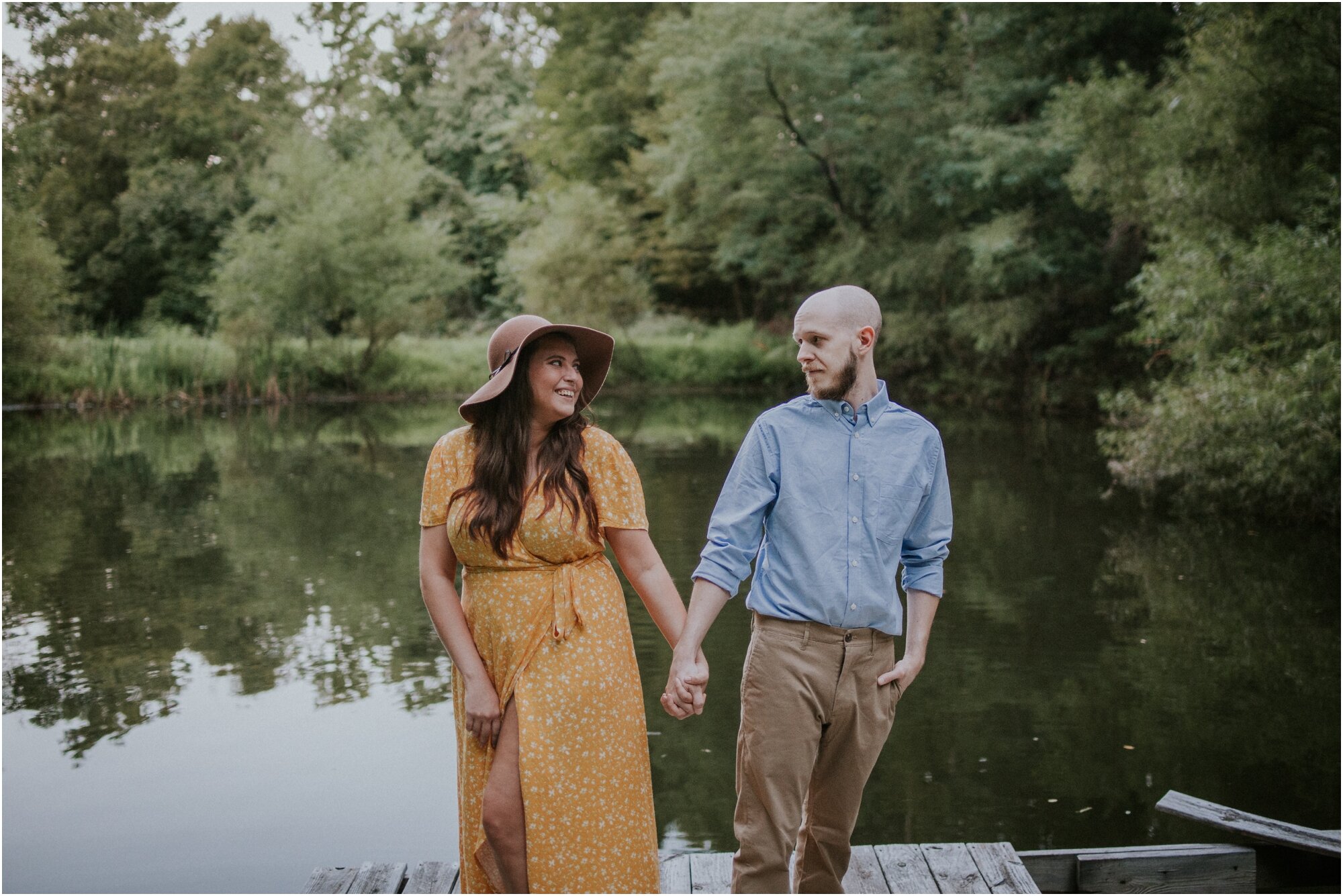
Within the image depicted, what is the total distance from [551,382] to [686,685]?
2.40 feet

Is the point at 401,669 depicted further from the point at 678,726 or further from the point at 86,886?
the point at 86,886

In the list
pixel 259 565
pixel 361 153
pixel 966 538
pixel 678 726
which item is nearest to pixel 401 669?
pixel 678 726

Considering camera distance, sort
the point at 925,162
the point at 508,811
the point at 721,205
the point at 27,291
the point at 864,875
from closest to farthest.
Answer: the point at 508,811
the point at 864,875
the point at 27,291
the point at 925,162
the point at 721,205

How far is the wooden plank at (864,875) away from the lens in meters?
3.41

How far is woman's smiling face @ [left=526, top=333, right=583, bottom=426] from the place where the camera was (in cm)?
274

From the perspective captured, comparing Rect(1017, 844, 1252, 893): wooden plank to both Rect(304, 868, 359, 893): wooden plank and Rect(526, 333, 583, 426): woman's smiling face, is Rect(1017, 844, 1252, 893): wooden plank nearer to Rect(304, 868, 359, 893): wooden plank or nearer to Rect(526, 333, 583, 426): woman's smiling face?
Rect(304, 868, 359, 893): wooden plank

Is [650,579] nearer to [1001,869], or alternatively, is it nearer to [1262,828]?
[1001,869]

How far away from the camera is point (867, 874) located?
3.50 metres

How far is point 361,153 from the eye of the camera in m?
40.7

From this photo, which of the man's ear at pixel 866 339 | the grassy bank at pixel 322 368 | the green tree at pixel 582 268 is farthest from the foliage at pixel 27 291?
the man's ear at pixel 866 339

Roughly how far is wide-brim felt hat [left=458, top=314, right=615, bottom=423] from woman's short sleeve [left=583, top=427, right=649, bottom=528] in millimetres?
112

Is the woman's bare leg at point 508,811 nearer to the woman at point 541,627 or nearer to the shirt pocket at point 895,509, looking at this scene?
the woman at point 541,627

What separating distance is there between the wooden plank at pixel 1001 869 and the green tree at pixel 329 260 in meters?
29.7

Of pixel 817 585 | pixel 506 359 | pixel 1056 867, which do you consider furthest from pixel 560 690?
pixel 1056 867
